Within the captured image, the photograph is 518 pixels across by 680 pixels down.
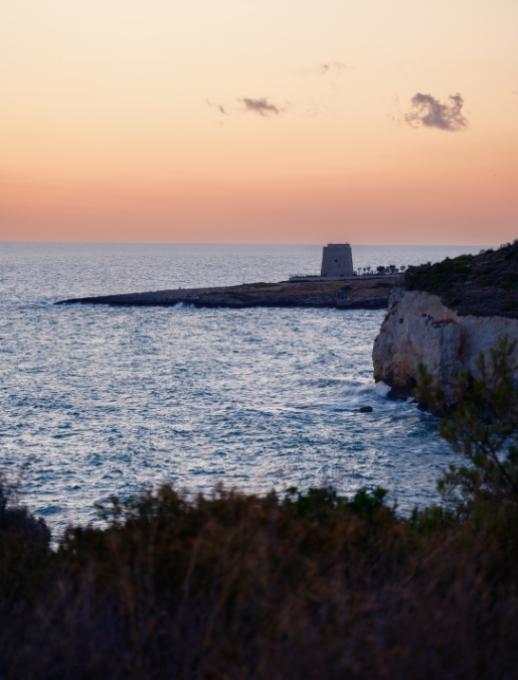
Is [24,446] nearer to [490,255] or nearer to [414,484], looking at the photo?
[414,484]

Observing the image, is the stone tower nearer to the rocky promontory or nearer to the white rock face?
the rocky promontory

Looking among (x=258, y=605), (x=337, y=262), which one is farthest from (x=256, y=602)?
(x=337, y=262)

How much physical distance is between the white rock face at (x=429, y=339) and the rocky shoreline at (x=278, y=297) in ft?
196

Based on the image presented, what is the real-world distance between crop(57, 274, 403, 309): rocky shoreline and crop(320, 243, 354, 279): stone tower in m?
12.5

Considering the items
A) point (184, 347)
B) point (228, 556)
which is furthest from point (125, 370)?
point (228, 556)

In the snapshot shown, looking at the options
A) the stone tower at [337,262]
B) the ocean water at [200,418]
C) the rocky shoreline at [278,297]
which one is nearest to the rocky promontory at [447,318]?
the ocean water at [200,418]

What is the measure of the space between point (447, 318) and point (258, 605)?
35.8m

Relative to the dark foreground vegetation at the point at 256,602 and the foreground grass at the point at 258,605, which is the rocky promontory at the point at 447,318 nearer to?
the dark foreground vegetation at the point at 256,602

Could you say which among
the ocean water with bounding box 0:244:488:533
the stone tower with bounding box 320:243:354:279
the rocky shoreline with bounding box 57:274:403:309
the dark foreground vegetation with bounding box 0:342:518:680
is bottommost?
the ocean water with bounding box 0:244:488:533

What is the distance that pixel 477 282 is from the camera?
46.1 meters

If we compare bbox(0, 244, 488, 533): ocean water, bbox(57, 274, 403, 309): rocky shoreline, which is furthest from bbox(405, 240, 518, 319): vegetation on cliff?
bbox(57, 274, 403, 309): rocky shoreline

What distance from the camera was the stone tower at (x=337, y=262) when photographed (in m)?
137

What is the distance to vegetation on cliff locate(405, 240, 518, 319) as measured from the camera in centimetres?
4047

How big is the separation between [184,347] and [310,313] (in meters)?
34.6
